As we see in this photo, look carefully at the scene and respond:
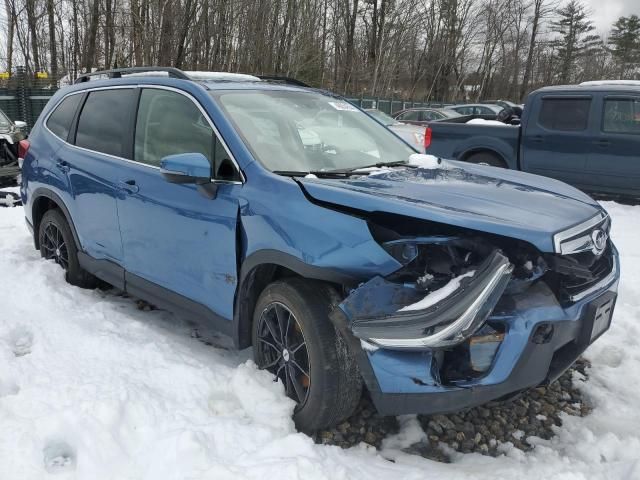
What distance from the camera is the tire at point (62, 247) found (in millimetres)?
4487

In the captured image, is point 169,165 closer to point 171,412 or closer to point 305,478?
point 171,412

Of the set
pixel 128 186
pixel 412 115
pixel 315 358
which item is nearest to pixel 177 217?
pixel 128 186

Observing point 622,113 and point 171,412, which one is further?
point 622,113

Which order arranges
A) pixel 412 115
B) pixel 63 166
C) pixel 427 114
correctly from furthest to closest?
pixel 412 115
pixel 427 114
pixel 63 166

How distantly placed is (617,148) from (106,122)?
23.1 feet

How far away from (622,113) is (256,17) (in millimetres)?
17802

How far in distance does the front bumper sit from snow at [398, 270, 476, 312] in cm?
18

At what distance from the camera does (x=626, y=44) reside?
55125 millimetres

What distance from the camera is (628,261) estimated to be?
5.39m

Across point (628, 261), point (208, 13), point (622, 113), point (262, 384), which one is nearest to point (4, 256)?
point (262, 384)

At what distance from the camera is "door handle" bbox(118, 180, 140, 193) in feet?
11.8

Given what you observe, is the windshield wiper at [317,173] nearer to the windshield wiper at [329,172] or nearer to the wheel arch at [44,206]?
the windshield wiper at [329,172]

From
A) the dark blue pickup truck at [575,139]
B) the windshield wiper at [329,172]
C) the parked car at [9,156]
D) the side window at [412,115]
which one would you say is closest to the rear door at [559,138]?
the dark blue pickup truck at [575,139]

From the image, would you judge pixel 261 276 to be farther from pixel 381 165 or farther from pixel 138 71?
pixel 138 71
